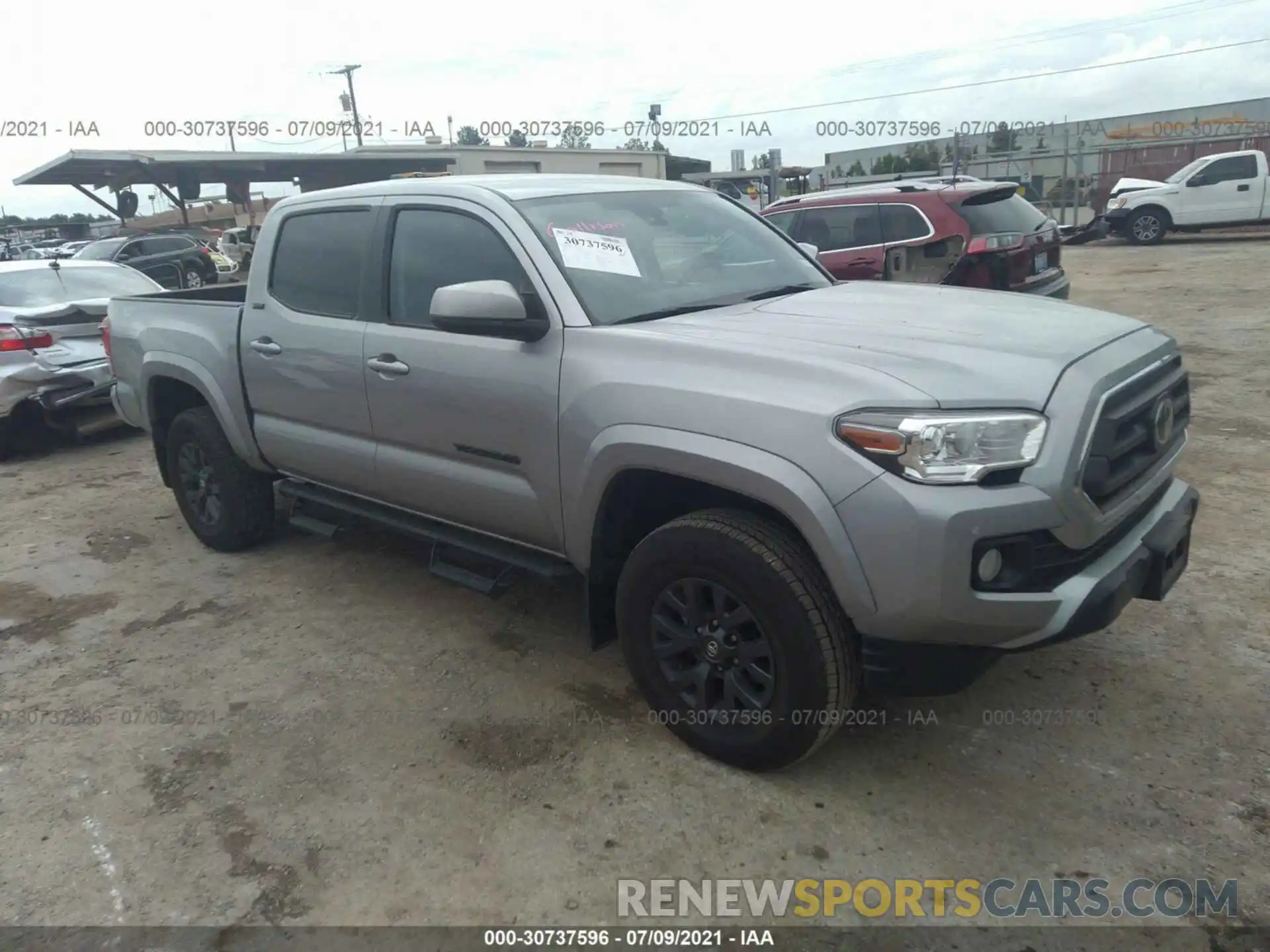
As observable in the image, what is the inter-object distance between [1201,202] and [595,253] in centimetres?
1968

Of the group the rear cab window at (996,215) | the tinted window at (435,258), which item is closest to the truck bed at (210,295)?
the tinted window at (435,258)

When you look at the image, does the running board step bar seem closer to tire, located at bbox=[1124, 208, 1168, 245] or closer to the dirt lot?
the dirt lot

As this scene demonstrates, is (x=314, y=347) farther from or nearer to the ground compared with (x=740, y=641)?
farther from the ground

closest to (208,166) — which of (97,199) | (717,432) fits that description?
(97,199)

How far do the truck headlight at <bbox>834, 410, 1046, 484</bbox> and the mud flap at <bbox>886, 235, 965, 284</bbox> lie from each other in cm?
583

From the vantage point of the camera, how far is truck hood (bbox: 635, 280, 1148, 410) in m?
2.53

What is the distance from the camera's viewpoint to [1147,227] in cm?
1956

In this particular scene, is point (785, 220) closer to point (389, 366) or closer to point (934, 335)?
point (389, 366)

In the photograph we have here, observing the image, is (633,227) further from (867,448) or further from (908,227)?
(908,227)

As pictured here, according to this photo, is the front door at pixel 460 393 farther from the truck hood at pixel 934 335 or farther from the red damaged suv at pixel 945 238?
the red damaged suv at pixel 945 238

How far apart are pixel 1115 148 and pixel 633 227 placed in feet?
86.9

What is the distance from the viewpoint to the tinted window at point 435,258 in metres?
3.47

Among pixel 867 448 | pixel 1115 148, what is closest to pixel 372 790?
pixel 867 448

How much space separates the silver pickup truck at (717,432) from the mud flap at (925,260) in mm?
4227
